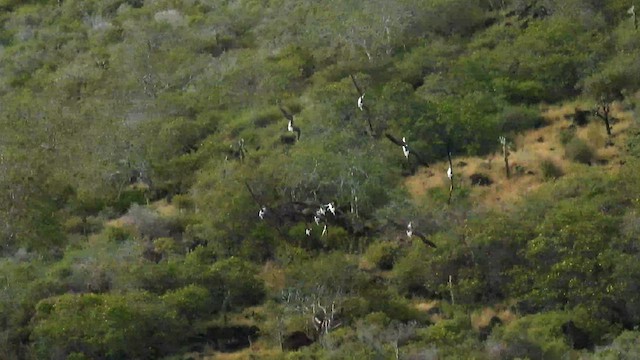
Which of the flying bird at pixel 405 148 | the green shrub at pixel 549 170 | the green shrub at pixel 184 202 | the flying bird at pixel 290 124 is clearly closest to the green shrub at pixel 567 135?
the green shrub at pixel 549 170

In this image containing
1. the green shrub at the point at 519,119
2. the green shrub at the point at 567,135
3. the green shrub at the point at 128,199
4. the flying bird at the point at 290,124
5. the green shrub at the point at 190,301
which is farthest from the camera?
the green shrub at the point at 519,119

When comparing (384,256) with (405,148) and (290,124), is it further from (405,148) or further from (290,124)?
(290,124)

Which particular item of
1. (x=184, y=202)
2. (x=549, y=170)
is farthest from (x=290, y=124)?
(x=549, y=170)

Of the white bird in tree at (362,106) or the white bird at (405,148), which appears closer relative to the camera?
the white bird at (405,148)

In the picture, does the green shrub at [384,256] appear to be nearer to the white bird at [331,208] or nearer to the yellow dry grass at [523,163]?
the white bird at [331,208]

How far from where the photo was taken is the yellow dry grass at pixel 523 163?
2988 centimetres

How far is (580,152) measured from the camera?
3062 centimetres

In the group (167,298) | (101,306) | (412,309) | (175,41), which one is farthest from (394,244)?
(175,41)

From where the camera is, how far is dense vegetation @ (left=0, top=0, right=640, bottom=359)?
71.7ft

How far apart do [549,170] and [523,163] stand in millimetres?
1433

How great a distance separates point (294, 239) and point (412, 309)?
5.93 meters

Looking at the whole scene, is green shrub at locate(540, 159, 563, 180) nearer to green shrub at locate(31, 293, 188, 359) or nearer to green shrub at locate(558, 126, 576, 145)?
green shrub at locate(558, 126, 576, 145)

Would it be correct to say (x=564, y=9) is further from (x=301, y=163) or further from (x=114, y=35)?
(x=114, y=35)

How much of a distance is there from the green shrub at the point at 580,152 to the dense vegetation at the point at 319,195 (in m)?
0.22
